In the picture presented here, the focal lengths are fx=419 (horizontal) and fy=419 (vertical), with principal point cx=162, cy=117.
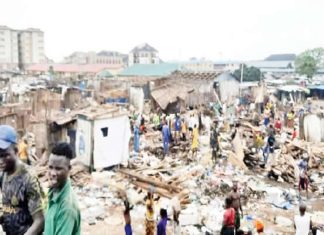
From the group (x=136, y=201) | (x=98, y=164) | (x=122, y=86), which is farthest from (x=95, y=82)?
(x=136, y=201)

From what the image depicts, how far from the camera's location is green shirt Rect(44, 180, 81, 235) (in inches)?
102

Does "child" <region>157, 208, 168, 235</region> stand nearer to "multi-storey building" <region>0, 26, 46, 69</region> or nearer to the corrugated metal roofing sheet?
the corrugated metal roofing sheet

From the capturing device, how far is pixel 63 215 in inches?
102

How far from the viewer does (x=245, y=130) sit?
2059 centimetres

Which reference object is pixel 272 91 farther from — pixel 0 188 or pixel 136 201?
pixel 0 188

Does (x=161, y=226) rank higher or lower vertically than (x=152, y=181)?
higher

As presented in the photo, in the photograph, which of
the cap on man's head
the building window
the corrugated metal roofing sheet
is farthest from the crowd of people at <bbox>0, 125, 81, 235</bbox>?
the corrugated metal roofing sheet

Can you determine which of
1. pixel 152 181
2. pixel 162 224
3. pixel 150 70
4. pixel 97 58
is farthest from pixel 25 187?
pixel 97 58

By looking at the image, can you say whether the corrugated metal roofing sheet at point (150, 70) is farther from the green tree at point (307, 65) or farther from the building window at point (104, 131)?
the building window at point (104, 131)

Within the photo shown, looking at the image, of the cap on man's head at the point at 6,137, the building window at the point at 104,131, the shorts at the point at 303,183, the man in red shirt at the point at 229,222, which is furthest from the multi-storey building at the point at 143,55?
the cap on man's head at the point at 6,137

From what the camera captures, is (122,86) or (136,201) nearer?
(136,201)

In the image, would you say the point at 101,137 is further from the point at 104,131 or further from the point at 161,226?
the point at 161,226

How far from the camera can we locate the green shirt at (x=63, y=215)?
2590 millimetres

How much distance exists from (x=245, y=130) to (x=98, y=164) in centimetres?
975
